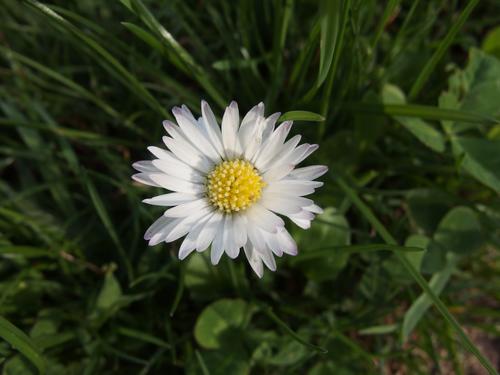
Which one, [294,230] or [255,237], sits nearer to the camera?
[255,237]

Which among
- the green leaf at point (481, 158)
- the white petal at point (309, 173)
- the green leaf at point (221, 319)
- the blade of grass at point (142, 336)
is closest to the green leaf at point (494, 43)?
the green leaf at point (481, 158)

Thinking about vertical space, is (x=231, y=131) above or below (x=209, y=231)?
above

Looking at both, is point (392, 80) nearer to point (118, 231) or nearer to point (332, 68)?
point (332, 68)

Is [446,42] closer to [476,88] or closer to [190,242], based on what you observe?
[476,88]

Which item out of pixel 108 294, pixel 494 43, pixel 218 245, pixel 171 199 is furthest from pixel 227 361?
pixel 494 43

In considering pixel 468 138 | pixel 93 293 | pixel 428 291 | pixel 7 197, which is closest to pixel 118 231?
pixel 93 293
